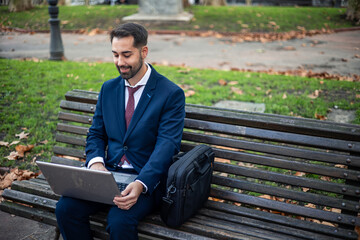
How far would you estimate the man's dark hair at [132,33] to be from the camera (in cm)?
286

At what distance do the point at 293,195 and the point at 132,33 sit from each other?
1.74 meters

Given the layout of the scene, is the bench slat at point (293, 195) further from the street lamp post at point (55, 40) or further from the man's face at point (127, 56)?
the street lamp post at point (55, 40)

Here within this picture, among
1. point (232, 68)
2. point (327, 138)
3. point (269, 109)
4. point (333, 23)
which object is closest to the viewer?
point (327, 138)

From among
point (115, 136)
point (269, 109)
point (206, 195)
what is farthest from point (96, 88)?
point (206, 195)

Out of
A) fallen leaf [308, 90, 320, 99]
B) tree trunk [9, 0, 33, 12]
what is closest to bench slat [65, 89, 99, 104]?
fallen leaf [308, 90, 320, 99]

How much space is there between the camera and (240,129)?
10.1 feet

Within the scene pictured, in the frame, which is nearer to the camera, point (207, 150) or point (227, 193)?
point (207, 150)

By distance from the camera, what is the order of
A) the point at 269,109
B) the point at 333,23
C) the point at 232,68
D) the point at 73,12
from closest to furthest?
the point at 269,109, the point at 232,68, the point at 333,23, the point at 73,12

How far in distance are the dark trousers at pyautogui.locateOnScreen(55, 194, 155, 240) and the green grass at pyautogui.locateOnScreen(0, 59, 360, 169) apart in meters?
2.19

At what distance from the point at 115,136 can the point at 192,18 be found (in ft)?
42.7

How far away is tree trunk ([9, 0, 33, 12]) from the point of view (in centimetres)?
1598

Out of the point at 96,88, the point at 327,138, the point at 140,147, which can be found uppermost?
the point at 327,138

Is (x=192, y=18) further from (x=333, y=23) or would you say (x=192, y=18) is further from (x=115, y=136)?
(x=115, y=136)

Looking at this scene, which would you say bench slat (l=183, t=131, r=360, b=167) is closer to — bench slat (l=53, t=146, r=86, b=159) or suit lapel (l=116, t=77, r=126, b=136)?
suit lapel (l=116, t=77, r=126, b=136)
